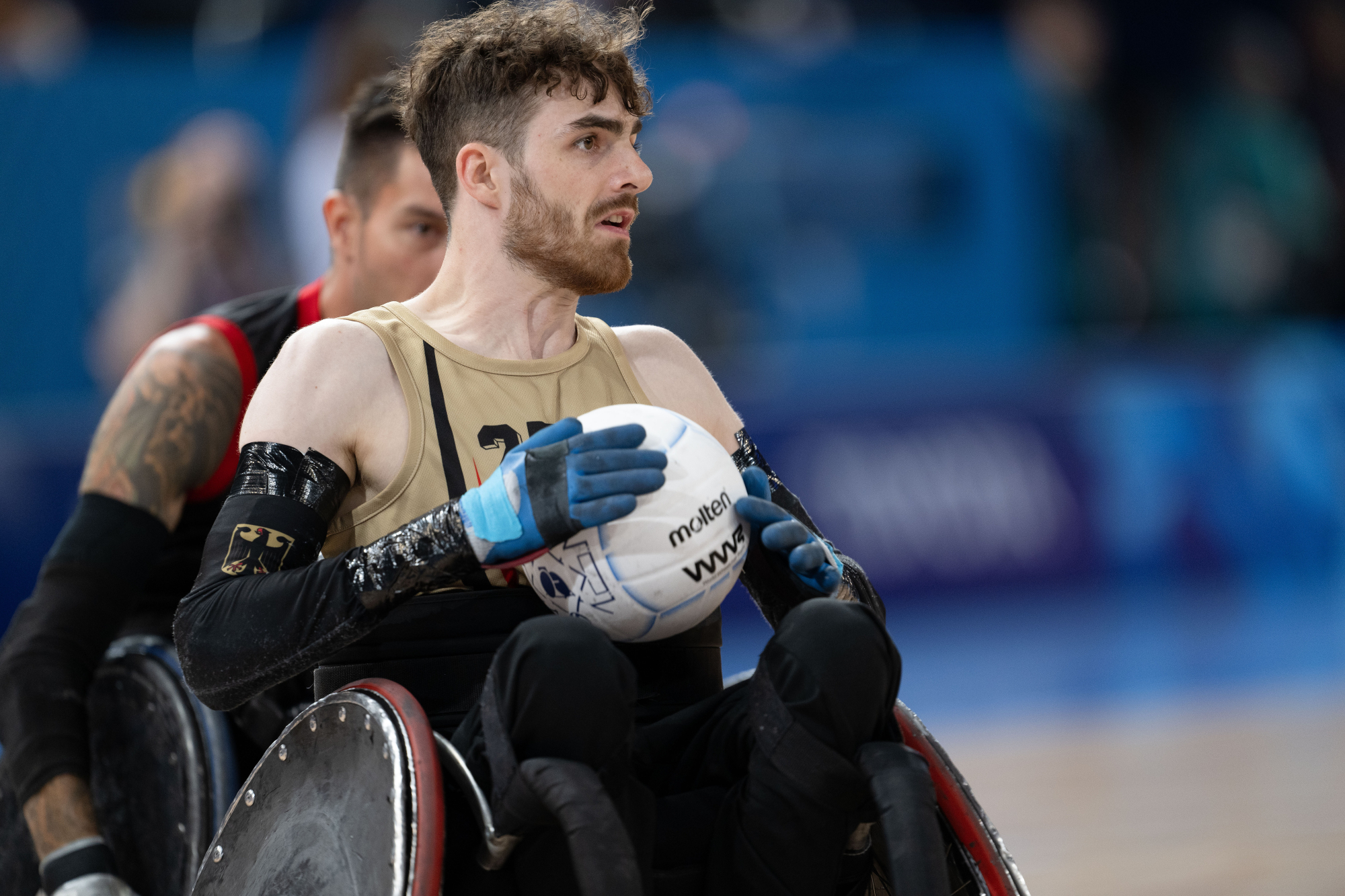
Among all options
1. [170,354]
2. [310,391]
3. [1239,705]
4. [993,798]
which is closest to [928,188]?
[1239,705]

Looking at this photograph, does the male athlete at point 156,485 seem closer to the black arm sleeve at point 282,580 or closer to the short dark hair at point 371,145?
the short dark hair at point 371,145

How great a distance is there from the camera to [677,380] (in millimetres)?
2508

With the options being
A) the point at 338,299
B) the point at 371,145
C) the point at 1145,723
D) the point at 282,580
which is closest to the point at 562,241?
the point at 282,580

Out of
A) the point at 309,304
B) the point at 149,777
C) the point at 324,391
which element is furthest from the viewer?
the point at 309,304

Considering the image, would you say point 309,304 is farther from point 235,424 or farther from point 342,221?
point 235,424

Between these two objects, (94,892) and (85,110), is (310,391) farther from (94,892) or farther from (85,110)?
(85,110)

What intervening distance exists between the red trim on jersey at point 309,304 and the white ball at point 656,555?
1452mm

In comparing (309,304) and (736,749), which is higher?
(309,304)

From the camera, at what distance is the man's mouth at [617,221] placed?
2.35 m

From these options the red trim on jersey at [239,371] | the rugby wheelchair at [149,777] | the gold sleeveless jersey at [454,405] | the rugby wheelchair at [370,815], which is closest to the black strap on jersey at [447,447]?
the gold sleeveless jersey at [454,405]

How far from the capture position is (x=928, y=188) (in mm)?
9461

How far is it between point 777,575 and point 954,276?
25.1ft

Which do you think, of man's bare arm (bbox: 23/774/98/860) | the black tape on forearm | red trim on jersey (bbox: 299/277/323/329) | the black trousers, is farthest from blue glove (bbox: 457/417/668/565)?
red trim on jersey (bbox: 299/277/323/329)

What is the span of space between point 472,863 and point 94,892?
977 millimetres
